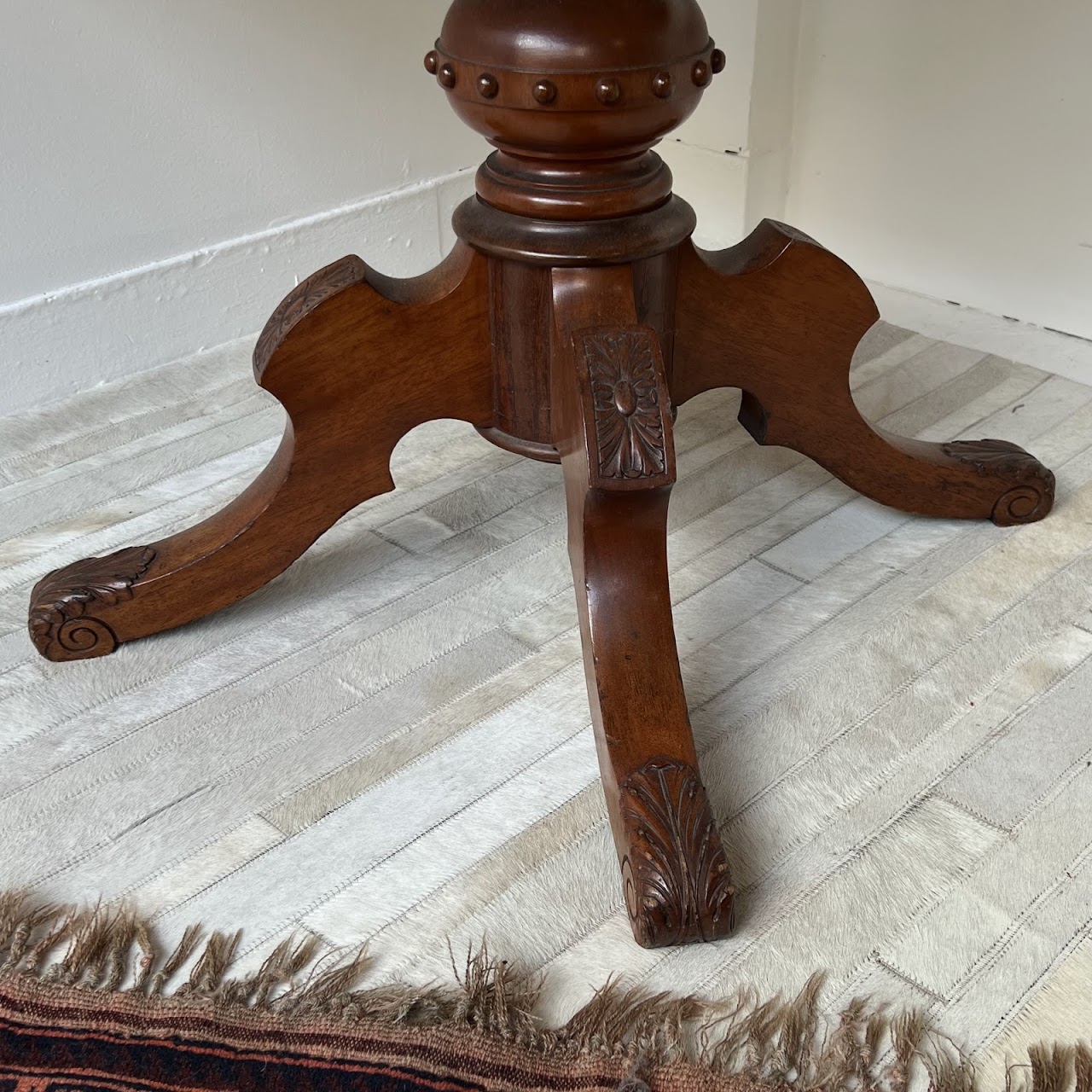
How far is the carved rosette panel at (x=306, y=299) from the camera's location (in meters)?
0.95

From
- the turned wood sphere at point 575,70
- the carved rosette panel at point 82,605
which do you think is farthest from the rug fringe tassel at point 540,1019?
the turned wood sphere at point 575,70

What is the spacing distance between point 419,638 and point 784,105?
1.08 m

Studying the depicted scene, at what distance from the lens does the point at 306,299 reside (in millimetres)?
966

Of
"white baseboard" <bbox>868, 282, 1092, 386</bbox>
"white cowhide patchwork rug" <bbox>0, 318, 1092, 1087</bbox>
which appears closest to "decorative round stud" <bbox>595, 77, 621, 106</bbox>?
"white cowhide patchwork rug" <bbox>0, 318, 1092, 1087</bbox>

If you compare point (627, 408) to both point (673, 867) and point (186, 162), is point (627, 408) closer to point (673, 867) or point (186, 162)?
point (673, 867)

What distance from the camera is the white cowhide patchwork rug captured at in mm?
796

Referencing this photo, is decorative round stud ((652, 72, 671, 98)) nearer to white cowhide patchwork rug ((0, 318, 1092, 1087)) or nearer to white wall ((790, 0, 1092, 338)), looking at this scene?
white cowhide patchwork rug ((0, 318, 1092, 1087))

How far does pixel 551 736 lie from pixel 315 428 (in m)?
0.29

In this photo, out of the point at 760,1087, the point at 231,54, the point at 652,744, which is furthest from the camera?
the point at 231,54

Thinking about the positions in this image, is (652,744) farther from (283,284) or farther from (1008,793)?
(283,284)

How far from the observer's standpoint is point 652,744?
0.84 metres

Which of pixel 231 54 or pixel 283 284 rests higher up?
pixel 231 54

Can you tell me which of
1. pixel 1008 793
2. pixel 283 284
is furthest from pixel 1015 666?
pixel 283 284

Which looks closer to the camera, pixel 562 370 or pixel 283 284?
pixel 562 370
